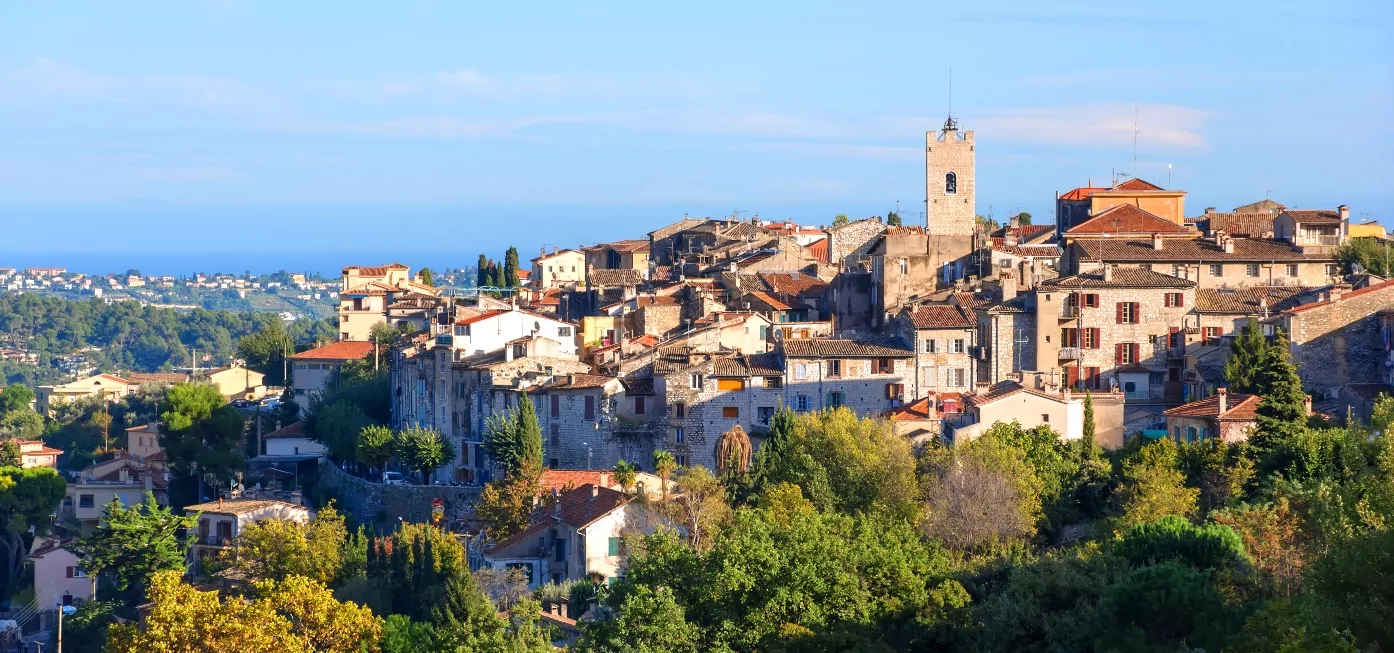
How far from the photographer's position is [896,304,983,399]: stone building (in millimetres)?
52688

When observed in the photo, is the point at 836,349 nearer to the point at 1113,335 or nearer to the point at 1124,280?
the point at 1113,335

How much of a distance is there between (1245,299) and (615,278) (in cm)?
2581

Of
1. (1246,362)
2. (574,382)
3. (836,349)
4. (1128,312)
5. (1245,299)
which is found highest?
(1245,299)

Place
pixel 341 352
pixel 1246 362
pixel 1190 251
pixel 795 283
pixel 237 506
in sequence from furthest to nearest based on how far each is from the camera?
1. pixel 341 352
2. pixel 795 283
3. pixel 1190 251
4. pixel 237 506
5. pixel 1246 362

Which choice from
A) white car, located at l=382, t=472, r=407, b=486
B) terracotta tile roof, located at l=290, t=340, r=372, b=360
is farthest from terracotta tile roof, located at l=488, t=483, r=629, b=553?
terracotta tile roof, located at l=290, t=340, r=372, b=360

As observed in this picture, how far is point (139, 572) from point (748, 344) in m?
17.3

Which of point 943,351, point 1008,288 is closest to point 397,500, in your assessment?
point 943,351

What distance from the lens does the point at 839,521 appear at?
3947 cm

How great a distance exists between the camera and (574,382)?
53781 millimetres

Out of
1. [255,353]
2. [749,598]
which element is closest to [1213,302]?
[749,598]

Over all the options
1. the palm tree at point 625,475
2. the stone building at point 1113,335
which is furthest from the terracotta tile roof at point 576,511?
the stone building at point 1113,335

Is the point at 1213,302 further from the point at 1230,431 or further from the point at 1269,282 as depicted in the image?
the point at 1230,431

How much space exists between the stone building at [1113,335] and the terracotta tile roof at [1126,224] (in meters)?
8.23

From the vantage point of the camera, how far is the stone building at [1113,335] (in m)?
52.5
